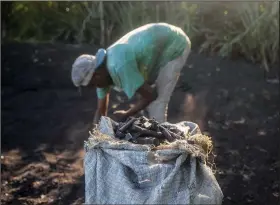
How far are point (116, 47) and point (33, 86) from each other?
3250 mm

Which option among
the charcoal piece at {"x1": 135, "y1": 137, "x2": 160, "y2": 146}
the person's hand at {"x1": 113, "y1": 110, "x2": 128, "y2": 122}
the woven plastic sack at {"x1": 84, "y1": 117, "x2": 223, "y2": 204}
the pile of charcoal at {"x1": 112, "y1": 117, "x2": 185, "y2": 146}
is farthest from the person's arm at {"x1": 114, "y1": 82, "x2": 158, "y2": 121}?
the woven plastic sack at {"x1": 84, "y1": 117, "x2": 223, "y2": 204}

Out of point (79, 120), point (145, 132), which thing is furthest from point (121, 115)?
point (79, 120)

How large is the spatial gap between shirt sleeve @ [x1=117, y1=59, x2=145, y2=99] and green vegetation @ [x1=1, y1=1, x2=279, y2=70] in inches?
146

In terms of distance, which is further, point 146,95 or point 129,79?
point 146,95

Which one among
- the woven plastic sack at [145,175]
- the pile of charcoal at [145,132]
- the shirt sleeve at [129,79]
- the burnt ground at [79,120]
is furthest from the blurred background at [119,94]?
the woven plastic sack at [145,175]

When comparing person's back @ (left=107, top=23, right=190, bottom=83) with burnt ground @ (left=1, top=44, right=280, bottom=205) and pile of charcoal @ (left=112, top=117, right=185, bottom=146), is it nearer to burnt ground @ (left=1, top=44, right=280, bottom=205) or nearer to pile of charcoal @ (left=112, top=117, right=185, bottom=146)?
pile of charcoal @ (left=112, top=117, right=185, bottom=146)

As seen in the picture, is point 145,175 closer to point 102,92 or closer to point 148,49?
point 148,49

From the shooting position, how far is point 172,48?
4.38m

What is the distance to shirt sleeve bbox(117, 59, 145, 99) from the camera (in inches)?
150

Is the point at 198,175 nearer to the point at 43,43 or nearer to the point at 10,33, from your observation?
the point at 43,43

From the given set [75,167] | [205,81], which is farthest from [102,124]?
[205,81]

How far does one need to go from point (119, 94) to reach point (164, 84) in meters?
2.26

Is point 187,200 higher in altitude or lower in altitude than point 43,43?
higher

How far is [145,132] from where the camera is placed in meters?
2.93
